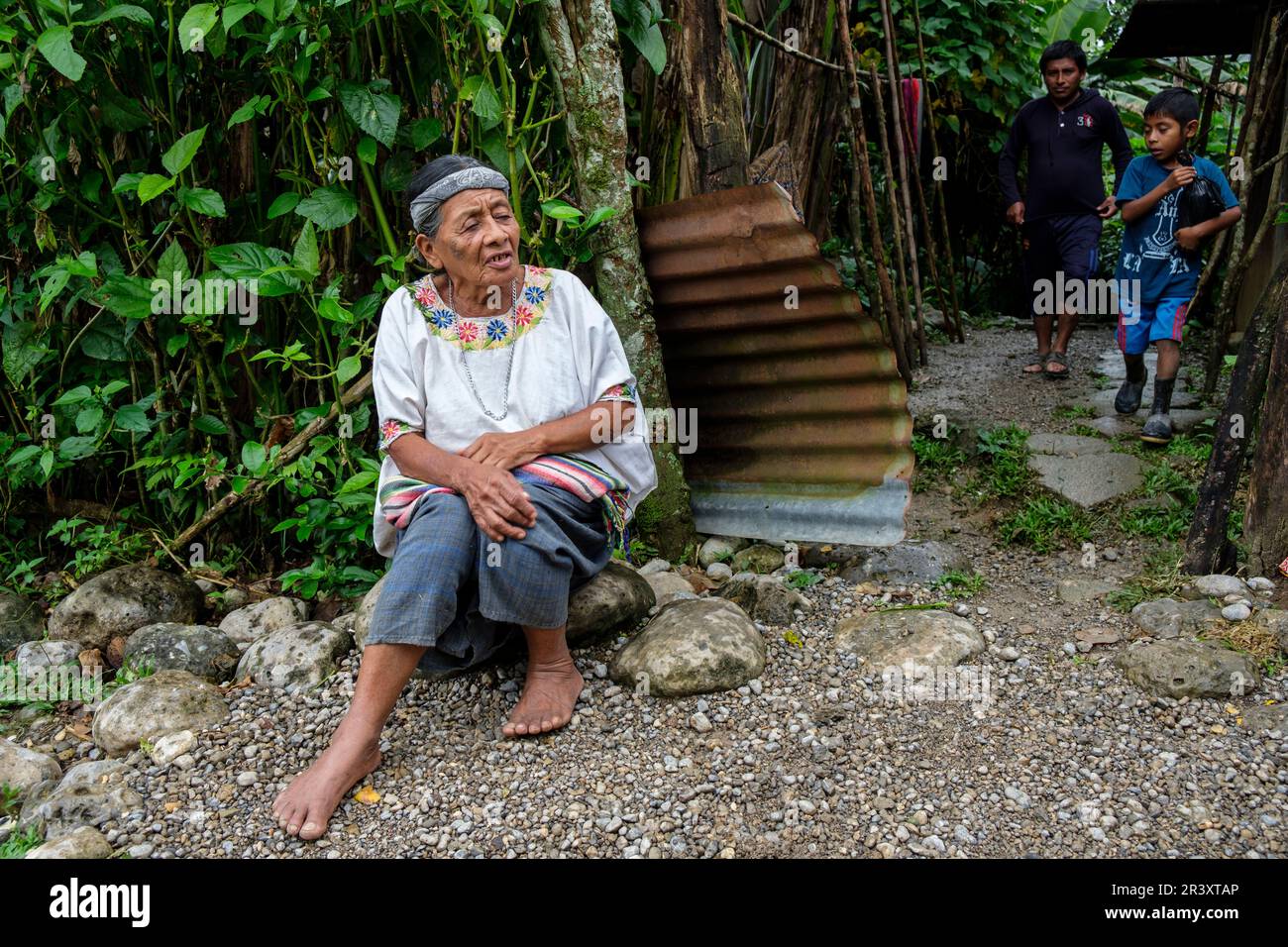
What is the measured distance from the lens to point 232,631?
11.5 ft

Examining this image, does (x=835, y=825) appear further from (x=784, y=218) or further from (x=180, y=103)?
(x=180, y=103)

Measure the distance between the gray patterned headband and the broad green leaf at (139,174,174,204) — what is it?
941 millimetres

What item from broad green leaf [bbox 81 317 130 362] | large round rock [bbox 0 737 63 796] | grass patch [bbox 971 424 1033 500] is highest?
broad green leaf [bbox 81 317 130 362]

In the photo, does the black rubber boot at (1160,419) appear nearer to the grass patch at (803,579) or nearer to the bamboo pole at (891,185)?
the bamboo pole at (891,185)

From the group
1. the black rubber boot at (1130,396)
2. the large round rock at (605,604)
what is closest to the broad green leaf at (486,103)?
the large round rock at (605,604)

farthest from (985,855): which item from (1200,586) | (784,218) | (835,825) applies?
(784,218)

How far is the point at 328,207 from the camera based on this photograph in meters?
3.29

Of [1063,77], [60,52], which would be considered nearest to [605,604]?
[60,52]

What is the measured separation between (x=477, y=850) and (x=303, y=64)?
2257 mm

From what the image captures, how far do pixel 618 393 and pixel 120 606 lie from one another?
1.92 metres

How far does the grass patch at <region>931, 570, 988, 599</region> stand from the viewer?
11.2 feet

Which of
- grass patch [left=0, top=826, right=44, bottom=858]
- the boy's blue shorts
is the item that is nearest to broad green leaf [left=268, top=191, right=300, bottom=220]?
grass patch [left=0, top=826, right=44, bottom=858]

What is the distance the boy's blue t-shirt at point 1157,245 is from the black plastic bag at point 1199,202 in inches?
1.0

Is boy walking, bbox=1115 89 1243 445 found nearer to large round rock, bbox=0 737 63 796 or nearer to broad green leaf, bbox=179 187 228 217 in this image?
broad green leaf, bbox=179 187 228 217
